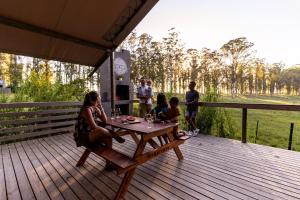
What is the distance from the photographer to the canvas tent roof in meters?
2.79

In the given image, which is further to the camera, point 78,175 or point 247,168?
point 247,168

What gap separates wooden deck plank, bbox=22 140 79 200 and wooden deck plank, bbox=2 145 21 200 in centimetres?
39

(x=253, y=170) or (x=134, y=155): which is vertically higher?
(x=134, y=155)

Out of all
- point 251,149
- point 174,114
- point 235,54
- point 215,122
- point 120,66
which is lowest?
point 251,149

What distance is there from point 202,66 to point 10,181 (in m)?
26.3

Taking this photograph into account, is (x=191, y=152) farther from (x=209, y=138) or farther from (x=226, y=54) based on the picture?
(x=226, y=54)

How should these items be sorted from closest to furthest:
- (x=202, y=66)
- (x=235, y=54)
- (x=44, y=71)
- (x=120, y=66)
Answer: (x=44, y=71) < (x=120, y=66) < (x=202, y=66) < (x=235, y=54)

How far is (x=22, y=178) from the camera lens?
8.55 feet

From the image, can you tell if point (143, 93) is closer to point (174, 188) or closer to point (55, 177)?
point (55, 177)

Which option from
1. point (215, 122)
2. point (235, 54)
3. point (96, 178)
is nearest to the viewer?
point (96, 178)

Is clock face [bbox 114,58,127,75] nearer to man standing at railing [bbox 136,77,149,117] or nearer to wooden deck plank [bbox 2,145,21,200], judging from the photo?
man standing at railing [bbox 136,77,149,117]

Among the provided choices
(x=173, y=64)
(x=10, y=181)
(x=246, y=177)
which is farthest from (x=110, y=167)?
(x=173, y=64)

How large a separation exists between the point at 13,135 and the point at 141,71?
14.5 meters

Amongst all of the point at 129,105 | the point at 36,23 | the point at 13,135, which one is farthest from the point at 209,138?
the point at 13,135
